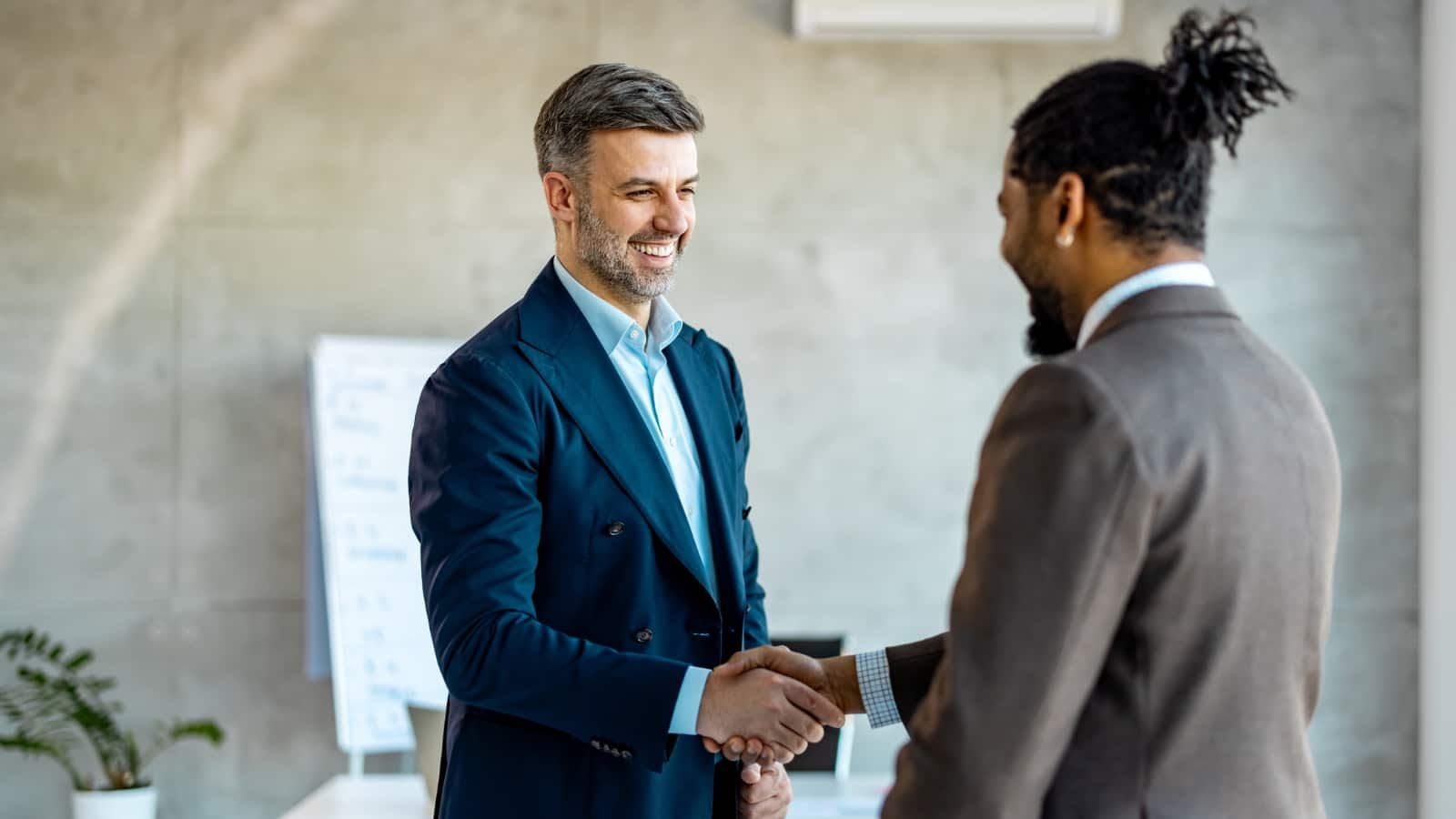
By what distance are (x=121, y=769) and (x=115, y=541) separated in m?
0.72

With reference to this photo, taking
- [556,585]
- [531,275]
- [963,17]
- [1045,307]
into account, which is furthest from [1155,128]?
[531,275]

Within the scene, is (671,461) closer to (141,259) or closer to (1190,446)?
(1190,446)

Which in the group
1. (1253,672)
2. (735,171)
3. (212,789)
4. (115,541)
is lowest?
(212,789)

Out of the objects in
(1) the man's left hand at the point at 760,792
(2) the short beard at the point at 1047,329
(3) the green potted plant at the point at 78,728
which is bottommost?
(3) the green potted plant at the point at 78,728

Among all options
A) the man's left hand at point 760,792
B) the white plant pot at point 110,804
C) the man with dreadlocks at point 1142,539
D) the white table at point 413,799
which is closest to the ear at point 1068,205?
the man with dreadlocks at point 1142,539

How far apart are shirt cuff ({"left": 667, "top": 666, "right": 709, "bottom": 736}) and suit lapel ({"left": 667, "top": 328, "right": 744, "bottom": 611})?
0.16m

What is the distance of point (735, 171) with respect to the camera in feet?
15.7

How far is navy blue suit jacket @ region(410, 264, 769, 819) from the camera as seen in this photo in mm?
1825

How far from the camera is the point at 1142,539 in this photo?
1321mm

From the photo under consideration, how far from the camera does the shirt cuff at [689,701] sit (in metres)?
1.86

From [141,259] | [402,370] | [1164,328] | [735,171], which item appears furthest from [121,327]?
[1164,328]

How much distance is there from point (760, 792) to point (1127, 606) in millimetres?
Result: 850

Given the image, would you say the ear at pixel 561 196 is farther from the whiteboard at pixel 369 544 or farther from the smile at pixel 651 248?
the whiteboard at pixel 369 544

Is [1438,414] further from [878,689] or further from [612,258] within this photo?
[612,258]
